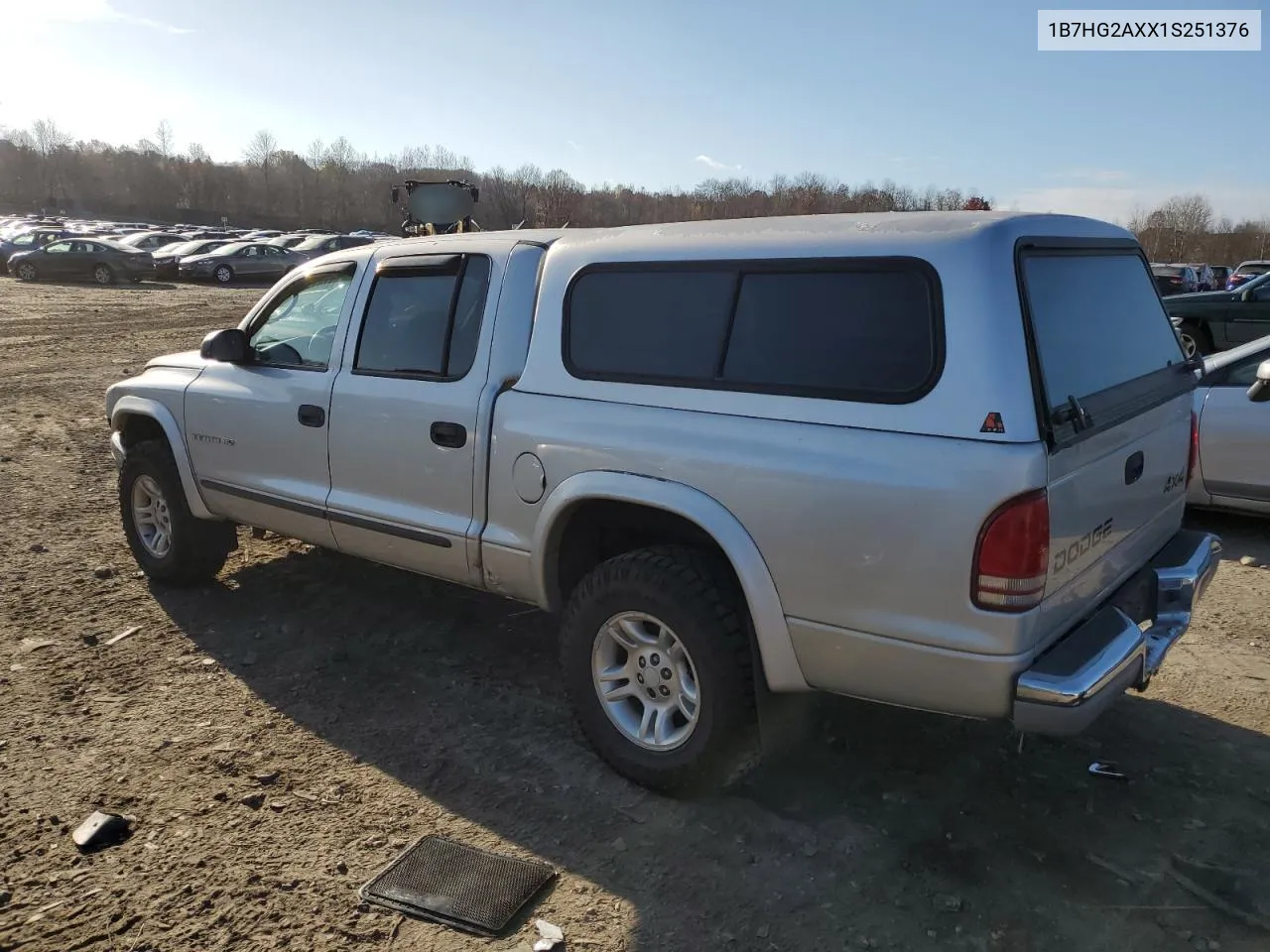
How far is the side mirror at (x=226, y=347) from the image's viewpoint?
4.63 m

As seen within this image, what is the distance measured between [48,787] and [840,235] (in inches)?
133

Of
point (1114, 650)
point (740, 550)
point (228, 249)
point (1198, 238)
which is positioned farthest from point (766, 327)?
point (1198, 238)

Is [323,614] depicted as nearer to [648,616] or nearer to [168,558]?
[168,558]

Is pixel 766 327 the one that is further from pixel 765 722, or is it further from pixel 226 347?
pixel 226 347

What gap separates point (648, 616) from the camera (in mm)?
3229

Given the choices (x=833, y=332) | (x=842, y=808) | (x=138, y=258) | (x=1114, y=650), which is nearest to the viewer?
(x=1114, y=650)

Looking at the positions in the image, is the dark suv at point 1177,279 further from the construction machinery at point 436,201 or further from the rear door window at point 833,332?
the rear door window at point 833,332

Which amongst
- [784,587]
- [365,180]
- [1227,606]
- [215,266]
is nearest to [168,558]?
[784,587]

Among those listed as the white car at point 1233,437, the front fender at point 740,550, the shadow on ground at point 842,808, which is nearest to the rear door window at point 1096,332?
the front fender at point 740,550

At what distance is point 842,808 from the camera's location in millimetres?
3305

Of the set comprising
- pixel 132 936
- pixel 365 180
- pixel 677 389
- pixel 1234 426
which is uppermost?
pixel 365 180

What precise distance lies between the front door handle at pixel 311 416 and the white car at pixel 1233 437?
17.2 feet

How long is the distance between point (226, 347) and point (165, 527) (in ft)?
4.33

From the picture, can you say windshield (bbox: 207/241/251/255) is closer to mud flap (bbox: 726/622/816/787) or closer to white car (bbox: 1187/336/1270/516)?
white car (bbox: 1187/336/1270/516)
